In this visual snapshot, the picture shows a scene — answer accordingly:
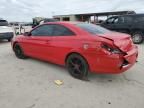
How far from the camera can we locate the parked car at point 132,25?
10.8 metres

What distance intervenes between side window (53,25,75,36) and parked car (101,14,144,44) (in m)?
7.07

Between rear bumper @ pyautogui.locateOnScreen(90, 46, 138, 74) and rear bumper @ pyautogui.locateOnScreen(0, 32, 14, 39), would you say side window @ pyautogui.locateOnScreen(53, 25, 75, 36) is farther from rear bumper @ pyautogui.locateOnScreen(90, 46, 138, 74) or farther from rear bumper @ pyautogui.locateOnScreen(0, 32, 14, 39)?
rear bumper @ pyautogui.locateOnScreen(0, 32, 14, 39)

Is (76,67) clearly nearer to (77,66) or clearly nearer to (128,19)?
(77,66)

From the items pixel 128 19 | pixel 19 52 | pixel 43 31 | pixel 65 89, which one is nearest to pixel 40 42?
pixel 43 31

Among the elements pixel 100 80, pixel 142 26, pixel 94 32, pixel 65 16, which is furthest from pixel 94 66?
pixel 65 16

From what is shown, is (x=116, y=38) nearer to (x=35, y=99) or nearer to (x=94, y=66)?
(x=94, y=66)

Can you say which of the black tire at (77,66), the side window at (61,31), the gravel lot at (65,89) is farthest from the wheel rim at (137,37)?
the black tire at (77,66)

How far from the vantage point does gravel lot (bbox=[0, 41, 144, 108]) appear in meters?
3.54

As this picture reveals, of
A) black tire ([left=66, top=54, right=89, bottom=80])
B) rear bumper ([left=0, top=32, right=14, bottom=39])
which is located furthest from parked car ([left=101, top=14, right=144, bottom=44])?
black tire ([left=66, top=54, right=89, bottom=80])

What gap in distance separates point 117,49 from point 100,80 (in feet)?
3.46

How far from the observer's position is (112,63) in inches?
159

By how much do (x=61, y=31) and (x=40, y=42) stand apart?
0.93 m

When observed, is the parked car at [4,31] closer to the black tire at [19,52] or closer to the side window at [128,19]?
the black tire at [19,52]

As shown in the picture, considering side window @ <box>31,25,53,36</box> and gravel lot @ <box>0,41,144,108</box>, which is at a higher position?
side window @ <box>31,25,53,36</box>
